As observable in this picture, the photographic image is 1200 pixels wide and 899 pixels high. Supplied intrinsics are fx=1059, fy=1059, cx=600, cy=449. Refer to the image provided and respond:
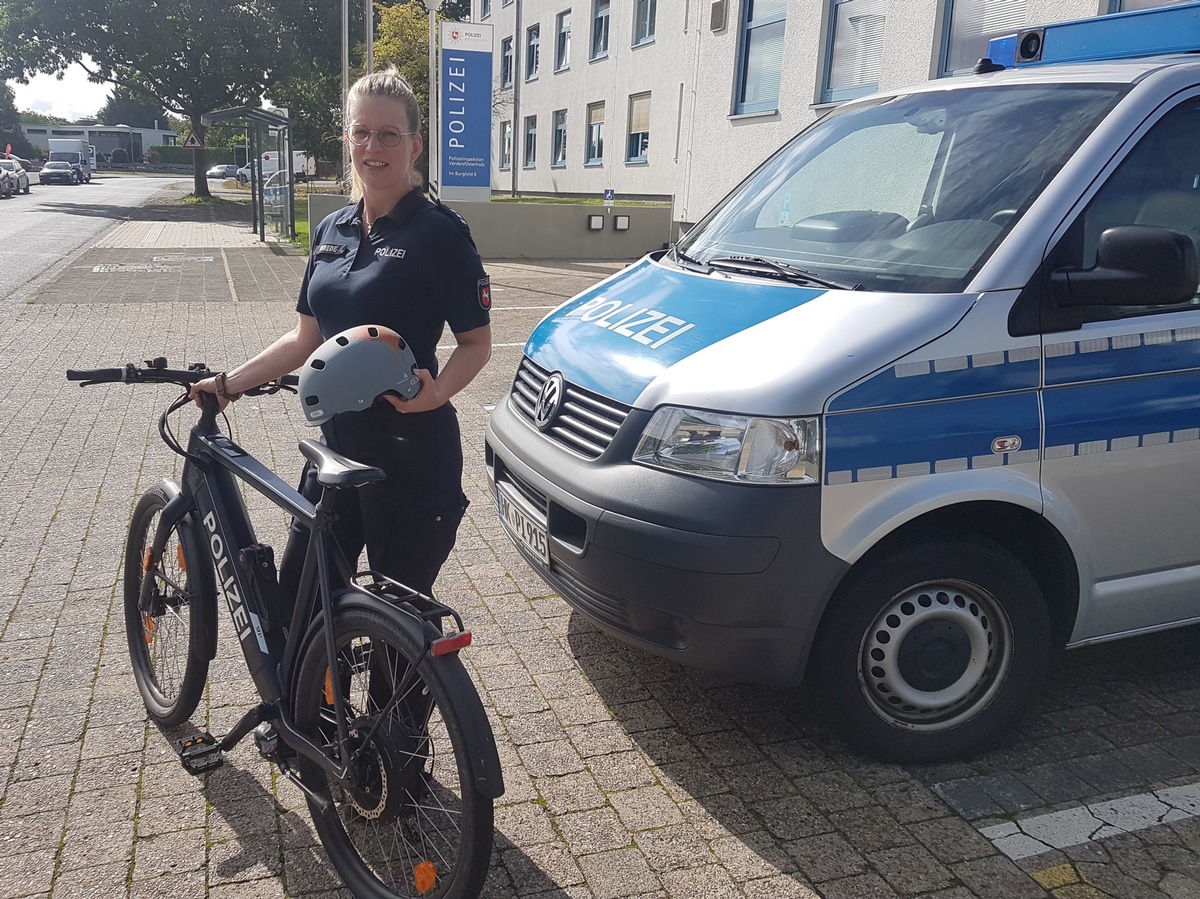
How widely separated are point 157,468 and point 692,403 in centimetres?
422

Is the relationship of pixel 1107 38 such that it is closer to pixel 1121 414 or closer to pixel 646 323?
pixel 1121 414

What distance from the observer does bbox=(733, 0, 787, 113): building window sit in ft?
48.7

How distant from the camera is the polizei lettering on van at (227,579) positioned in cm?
290

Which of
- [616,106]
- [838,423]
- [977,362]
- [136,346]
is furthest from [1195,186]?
[616,106]

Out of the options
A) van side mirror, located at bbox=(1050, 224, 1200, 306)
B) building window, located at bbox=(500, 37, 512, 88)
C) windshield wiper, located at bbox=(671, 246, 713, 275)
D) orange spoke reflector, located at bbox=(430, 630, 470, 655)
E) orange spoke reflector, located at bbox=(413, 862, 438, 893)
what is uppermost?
building window, located at bbox=(500, 37, 512, 88)

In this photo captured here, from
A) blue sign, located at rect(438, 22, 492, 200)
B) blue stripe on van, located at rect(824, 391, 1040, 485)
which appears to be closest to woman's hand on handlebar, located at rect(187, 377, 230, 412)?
blue stripe on van, located at rect(824, 391, 1040, 485)

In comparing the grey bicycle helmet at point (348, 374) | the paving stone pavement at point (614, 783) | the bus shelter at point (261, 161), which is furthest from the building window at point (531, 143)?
the grey bicycle helmet at point (348, 374)

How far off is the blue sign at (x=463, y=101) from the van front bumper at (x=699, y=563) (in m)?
15.6

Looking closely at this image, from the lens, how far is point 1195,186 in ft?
11.4

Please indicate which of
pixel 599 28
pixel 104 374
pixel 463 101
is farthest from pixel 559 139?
pixel 104 374

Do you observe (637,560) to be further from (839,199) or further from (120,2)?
(120,2)

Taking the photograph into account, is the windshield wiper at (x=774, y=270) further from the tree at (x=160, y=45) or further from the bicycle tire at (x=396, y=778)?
the tree at (x=160, y=45)

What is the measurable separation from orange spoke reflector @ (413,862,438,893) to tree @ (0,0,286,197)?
42.5 meters

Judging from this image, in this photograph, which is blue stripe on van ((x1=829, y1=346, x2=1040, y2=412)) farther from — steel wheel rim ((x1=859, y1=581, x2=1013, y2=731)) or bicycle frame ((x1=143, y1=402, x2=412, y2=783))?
bicycle frame ((x1=143, y1=402, x2=412, y2=783))
